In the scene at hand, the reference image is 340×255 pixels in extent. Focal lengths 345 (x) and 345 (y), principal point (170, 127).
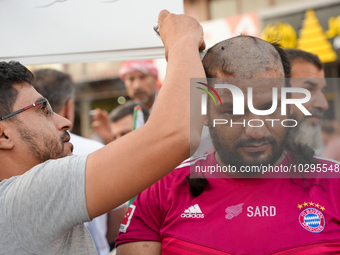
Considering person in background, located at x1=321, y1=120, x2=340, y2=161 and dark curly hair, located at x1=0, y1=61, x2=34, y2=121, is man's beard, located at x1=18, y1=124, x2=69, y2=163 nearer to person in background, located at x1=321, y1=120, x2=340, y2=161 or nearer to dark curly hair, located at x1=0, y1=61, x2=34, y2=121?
dark curly hair, located at x1=0, y1=61, x2=34, y2=121

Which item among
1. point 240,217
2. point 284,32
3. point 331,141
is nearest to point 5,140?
point 240,217

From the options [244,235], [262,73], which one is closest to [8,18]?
[262,73]

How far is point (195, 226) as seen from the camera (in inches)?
60.6

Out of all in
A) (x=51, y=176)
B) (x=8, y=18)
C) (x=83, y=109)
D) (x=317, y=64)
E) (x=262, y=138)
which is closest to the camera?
(x=51, y=176)

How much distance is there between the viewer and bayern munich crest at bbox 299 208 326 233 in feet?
4.66

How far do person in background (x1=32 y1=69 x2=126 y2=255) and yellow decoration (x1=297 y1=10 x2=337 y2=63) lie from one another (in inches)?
228

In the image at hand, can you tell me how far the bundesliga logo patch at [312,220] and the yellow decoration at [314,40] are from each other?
6519mm

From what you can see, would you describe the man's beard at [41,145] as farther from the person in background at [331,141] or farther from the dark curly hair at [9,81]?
the person in background at [331,141]

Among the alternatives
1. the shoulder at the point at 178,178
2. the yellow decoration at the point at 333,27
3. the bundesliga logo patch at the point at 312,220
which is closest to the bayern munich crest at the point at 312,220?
the bundesliga logo patch at the point at 312,220

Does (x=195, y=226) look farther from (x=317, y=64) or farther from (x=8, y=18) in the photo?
(x=317, y=64)

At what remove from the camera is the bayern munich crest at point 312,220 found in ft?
4.66

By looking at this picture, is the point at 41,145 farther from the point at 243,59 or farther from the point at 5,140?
the point at 243,59

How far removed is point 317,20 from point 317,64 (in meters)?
5.58

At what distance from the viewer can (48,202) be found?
3.80 ft
